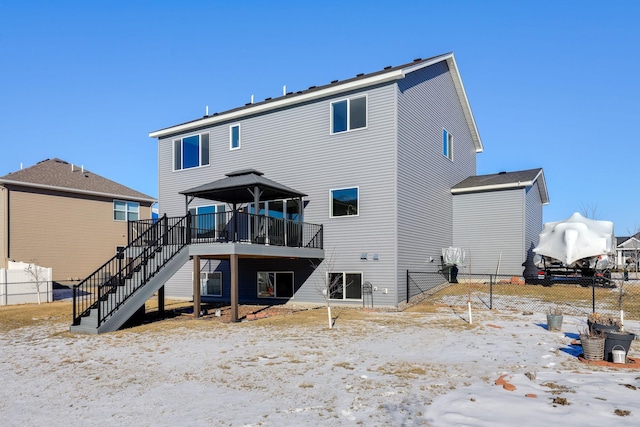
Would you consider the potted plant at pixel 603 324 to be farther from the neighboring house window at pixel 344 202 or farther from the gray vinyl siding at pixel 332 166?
the neighboring house window at pixel 344 202

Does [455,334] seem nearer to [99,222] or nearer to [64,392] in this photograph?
[64,392]

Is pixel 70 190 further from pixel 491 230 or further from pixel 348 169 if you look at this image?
pixel 491 230

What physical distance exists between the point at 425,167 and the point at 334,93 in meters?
5.42

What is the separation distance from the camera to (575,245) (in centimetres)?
1970

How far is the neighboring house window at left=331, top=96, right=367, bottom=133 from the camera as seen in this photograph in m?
18.1

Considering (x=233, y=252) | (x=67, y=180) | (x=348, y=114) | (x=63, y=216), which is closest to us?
(x=233, y=252)

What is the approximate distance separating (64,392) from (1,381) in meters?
1.74

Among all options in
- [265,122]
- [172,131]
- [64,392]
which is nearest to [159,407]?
[64,392]

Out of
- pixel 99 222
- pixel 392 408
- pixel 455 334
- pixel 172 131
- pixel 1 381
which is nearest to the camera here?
pixel 392 408

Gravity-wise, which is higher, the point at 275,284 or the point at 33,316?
the point at 275,284

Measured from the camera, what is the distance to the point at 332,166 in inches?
737

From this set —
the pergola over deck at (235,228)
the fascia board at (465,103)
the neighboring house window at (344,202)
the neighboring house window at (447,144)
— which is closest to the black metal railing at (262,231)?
the pergola over deck at (235,228)

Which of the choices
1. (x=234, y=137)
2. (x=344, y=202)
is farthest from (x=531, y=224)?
(x=234, y=137)

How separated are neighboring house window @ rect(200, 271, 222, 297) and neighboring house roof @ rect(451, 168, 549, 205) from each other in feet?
42.6
